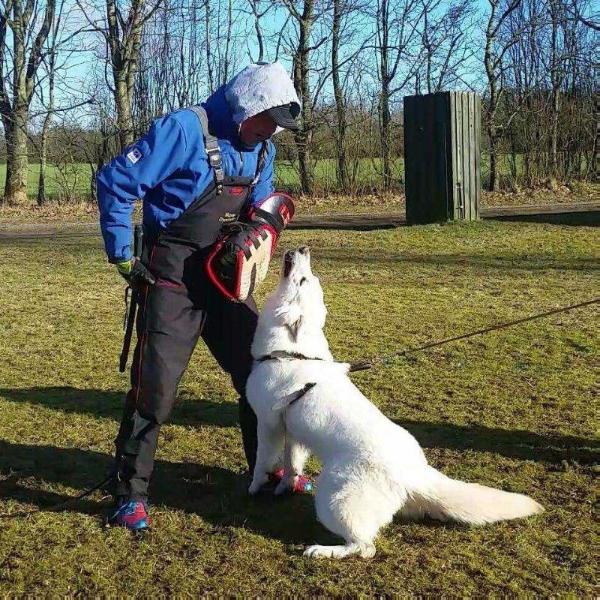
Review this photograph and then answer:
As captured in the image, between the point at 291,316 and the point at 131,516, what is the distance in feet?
4.04

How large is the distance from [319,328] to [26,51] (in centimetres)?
2290

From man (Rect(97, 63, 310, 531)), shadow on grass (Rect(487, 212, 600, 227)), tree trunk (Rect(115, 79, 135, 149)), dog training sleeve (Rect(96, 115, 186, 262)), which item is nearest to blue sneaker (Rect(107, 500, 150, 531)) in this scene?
man (Rect(97, 63, 310, 531))

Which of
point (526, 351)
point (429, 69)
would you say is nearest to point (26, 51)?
point (429, 69)

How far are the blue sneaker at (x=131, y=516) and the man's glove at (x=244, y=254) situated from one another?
1110mm

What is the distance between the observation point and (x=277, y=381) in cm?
367

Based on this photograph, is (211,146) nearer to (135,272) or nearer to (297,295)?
(135,272)

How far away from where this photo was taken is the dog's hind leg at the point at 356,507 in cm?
319

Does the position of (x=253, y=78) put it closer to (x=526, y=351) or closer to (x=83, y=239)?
(x=526, y=351)

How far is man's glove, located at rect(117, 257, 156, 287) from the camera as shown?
3428mm

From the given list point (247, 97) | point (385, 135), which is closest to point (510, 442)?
point (247, 97)

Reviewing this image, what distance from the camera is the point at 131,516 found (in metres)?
3.59

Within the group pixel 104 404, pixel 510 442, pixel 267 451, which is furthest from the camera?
pixel 104 404

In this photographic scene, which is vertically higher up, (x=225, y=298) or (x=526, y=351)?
(x=225, y=298)

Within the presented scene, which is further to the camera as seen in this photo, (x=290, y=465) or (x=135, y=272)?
(x=290, y=465)
